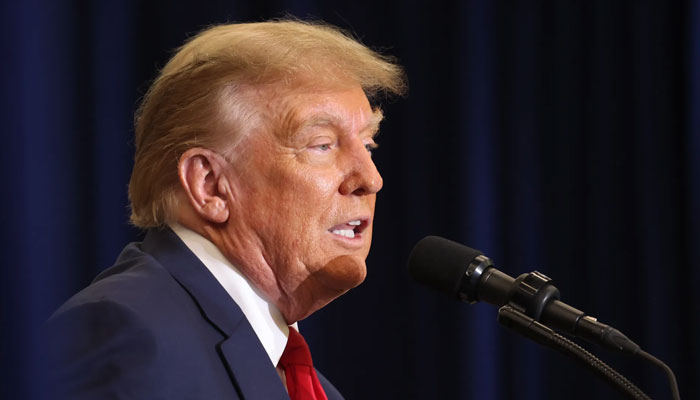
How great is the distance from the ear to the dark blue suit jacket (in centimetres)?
7

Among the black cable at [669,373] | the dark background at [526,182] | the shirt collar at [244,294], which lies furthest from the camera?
the dark background at [526,182]

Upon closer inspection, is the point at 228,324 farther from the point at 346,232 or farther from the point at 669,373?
the point at 669,373

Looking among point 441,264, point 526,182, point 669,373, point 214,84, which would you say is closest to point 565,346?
point 669,373

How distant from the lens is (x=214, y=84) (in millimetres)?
1434

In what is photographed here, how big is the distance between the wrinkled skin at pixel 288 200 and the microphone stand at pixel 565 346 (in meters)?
0.39

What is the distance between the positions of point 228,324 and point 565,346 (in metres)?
0.53

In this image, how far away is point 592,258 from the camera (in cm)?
251

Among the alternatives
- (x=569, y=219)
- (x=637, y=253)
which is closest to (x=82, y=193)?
(x=569, y=219)

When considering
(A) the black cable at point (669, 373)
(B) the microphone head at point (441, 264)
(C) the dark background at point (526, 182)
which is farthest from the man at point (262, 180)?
(C) the dark background at point (526, 182)

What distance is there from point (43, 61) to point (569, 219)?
1.76 meters

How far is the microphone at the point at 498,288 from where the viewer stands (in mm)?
1073

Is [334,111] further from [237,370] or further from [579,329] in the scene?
[579,329]

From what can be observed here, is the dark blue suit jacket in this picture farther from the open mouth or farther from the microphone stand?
the microphone stand

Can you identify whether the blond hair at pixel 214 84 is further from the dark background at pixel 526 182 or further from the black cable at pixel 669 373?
the dark background at pixel 526 182
